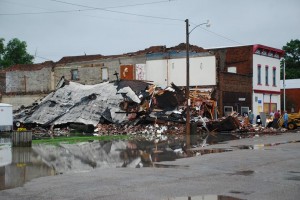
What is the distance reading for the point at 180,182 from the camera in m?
11.1

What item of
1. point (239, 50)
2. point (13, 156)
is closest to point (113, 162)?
point (13, 156)

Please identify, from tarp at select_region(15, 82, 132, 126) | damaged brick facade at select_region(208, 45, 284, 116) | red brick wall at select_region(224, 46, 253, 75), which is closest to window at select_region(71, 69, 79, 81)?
tarp at select_region(15, 82, 132, 126)

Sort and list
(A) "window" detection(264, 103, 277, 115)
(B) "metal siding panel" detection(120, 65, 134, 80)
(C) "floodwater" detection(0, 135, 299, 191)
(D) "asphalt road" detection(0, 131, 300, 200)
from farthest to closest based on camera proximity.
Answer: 1. (A) "window" detection(264, 103, 277, 115)
2. (B) "metal siding panel" detection(120, 65, 134, 80)
3. (C) "floodwater" detection(0, 135, 299, 191)
4. (D) "asphalt road" detection(0, 131, 300, 200)

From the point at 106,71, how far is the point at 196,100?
→ 14.3 m

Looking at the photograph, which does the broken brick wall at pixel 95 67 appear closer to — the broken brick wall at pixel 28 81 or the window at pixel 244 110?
the broken brick wall at pixel 28 81

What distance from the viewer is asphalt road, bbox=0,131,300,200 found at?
955 centimetres

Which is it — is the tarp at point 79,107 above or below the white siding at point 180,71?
below

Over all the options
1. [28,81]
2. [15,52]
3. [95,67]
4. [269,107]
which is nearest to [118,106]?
[95,67]

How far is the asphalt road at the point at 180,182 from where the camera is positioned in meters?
9.55

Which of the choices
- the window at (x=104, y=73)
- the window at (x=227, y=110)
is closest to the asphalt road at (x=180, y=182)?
the window at (x=227, y=110)

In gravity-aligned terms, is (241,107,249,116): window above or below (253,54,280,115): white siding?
below

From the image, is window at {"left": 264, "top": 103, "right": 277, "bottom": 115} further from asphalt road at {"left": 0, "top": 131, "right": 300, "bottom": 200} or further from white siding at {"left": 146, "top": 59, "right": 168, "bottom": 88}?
asphalt road at {"left": 0, "top": 131, "right": 300, "bottom": 200}

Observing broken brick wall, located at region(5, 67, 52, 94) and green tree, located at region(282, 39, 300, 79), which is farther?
green tree, located at region(282, 39, 300, 79)

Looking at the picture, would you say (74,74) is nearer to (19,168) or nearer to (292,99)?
(292,99)
